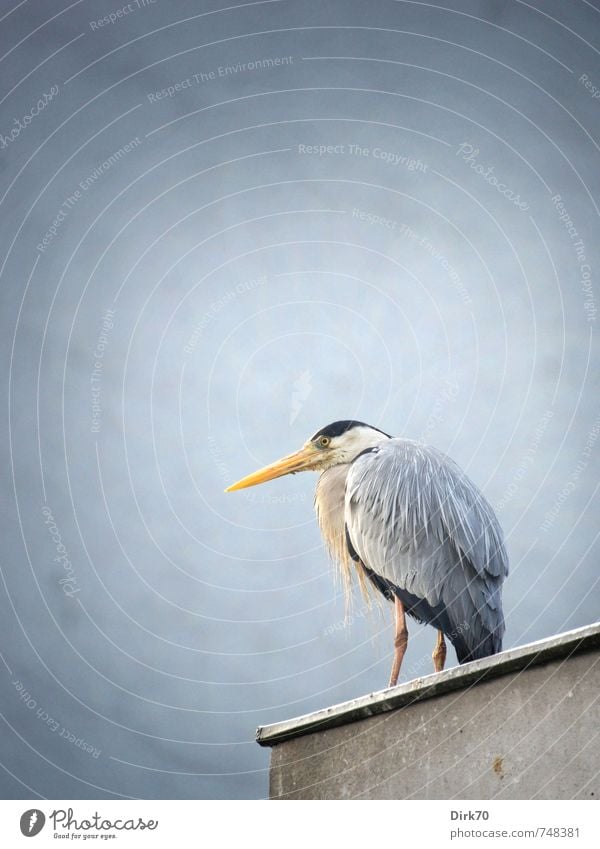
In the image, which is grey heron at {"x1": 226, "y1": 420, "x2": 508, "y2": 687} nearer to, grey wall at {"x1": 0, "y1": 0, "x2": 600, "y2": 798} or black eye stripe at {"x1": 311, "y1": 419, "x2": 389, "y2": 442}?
A: black eye stripe at {"x1": 311, "y1": 419, "x2": 389, "y2": 442}

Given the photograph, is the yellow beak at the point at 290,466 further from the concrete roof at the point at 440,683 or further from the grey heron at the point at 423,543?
the concrete roof at the point at 440,683

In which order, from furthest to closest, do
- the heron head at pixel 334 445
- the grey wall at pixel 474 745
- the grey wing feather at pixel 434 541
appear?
the heron head at pixel 334 445 < the grey wing feather at pixel 434 541 < the grey wall at pixel 474 745

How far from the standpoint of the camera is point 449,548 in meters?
6.06

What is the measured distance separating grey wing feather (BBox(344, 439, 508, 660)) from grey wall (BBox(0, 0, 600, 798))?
6833mm

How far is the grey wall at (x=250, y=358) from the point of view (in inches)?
576

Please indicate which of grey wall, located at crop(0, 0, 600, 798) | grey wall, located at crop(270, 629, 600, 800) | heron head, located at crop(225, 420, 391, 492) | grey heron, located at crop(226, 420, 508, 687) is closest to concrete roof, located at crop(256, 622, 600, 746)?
grey wall, located at crop(270, 629, 600, 800)

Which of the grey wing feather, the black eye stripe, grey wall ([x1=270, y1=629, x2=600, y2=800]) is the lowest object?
grey wall ([x1=270, y1=629, x2=600, y2=800])

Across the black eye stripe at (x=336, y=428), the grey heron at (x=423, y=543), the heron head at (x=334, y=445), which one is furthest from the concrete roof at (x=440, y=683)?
the black eye stripe at (x=336, y=428)

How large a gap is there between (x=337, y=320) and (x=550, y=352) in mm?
4315

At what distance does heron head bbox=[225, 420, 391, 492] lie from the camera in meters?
7.12

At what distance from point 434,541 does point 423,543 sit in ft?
0.24

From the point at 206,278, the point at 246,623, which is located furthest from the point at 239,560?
the point at 206,278

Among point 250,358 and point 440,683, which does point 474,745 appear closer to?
point 440,683

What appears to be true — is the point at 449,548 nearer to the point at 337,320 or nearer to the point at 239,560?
the point at 239,560
